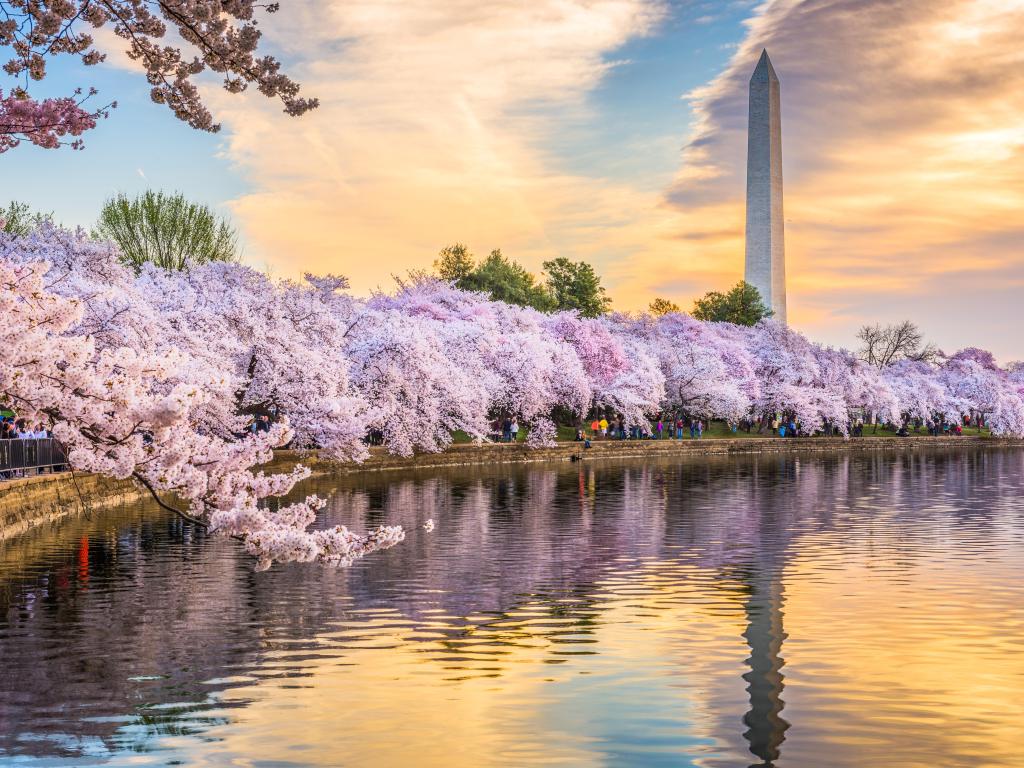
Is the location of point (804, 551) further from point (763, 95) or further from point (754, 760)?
point (763, 95)

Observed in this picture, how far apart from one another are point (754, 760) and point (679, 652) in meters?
4.32

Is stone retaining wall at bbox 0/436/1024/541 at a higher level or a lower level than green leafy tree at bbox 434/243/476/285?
lower

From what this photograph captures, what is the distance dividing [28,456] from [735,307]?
90099 mm

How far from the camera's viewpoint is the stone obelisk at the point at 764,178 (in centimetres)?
8600

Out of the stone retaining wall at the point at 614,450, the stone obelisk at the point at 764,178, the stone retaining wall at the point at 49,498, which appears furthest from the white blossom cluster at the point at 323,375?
the stone obelisk at the point at 764,178

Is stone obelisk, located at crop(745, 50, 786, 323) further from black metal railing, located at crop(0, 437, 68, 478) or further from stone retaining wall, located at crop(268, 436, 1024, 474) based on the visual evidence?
black metal railing, located at crop(0, 437, 68, 478)

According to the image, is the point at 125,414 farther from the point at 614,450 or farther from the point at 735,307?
the point at 735,307

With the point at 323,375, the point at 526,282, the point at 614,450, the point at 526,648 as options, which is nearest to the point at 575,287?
the point at 526,282

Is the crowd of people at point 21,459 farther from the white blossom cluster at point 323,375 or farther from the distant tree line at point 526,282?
the distant tree line at point 526,282

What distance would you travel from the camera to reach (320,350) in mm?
48188

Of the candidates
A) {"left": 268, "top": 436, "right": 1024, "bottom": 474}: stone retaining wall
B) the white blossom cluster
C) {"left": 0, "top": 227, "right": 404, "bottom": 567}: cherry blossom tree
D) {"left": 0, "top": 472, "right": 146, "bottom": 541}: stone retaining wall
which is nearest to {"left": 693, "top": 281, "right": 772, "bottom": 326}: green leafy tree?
the white blossom cluster

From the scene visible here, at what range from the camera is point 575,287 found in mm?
108312

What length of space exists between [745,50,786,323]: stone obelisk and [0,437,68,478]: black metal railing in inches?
2516

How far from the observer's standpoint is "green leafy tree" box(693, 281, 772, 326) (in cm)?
10031
